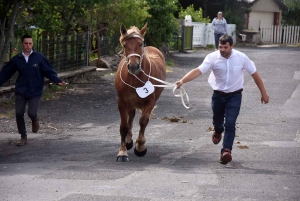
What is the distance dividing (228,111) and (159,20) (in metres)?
20.0

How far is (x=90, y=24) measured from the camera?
943 inches

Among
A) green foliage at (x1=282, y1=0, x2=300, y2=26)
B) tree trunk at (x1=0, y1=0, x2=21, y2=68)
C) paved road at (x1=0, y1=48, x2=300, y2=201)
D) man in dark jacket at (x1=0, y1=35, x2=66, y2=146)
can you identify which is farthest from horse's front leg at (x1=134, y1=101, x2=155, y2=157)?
green foliage at (x1=282, y1=0, x2=300, y2=26)

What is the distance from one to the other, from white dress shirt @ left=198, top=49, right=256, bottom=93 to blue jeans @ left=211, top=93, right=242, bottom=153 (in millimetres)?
144

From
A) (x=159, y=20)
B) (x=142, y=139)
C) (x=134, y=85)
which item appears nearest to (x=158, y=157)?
(x=142, y=139)

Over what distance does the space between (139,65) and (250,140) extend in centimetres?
316

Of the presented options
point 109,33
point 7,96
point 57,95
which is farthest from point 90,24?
point 7,96

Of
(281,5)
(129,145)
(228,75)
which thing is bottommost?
(129,145)

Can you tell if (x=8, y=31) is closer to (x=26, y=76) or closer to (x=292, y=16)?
(x=26, y=76)

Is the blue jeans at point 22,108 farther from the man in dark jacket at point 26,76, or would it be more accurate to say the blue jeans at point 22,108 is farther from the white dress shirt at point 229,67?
the white dress shirt at point 229,67

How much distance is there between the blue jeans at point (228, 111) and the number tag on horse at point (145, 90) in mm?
959

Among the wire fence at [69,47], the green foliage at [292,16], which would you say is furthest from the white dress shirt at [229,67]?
the green foliage at [292,16]

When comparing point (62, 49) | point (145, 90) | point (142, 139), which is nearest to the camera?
point (145, 90)

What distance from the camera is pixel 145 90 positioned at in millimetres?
10430

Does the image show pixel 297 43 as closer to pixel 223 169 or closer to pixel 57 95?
pixel 57 95
